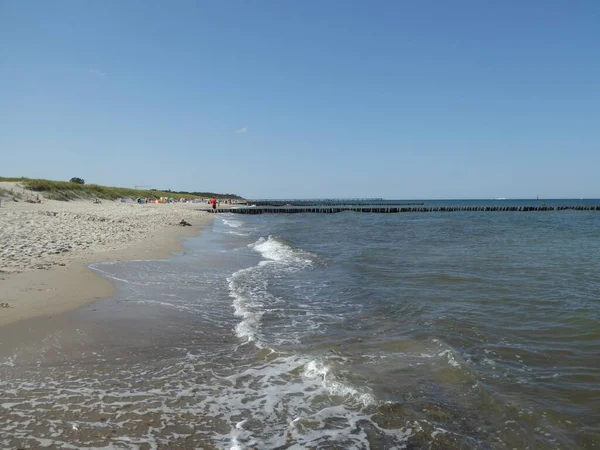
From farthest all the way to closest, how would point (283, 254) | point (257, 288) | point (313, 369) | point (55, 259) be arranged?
point (283, 254), point (55, 259), point (257, 288), point (313, 369)

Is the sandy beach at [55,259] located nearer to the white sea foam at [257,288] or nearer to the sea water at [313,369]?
the sea water at [313,369]

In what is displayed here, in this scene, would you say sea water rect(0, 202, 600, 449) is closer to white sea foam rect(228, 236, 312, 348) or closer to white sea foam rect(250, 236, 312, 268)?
white sea foam rect(228, 236, 312, 348)

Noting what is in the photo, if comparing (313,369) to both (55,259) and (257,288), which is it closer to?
(257,288)

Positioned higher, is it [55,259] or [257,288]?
[55,259]

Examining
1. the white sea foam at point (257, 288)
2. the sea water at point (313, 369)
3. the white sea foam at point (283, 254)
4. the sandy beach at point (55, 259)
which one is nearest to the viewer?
the sea water at point (313, 369)

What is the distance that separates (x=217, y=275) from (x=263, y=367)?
6.77 meters

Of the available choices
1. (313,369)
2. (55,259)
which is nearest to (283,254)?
(55,259)

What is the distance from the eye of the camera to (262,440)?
3.60 m

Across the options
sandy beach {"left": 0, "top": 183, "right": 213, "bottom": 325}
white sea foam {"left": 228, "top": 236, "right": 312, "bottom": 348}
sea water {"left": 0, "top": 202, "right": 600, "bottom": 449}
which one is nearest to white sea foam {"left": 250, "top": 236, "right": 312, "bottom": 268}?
white sea foam {"left": 228, "top": 236, "right": 312, "bottom": 348}

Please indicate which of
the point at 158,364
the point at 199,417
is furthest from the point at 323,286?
the point at 199,417

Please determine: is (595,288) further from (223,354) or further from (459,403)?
(223,354)

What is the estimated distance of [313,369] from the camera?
203 inches

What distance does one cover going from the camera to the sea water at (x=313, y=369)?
371 centimetres

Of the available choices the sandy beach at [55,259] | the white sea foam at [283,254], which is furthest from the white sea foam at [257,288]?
the sandy beach at [55,259]
